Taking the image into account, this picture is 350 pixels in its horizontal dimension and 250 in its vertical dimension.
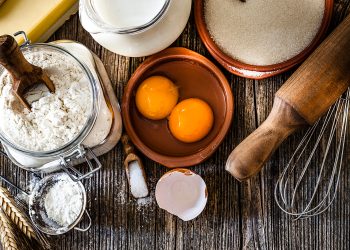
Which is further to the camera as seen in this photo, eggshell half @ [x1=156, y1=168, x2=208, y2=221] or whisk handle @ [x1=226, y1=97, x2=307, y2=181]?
eggshell half @ [x1=156, y1=168, x2=208, y2=221]

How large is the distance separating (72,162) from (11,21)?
32 centimetres

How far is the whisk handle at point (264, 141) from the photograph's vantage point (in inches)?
44.8

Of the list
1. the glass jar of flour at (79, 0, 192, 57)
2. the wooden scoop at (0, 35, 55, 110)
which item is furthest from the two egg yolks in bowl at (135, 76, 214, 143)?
the wooden scoop at (0, 35, 55, 110)

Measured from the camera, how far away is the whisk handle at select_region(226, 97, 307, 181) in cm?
114

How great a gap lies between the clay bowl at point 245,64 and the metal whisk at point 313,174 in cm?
14

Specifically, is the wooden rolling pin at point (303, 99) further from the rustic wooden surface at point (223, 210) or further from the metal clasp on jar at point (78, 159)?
the metal clasp on jar at point (78, 159)

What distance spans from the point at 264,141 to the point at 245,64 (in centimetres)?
21

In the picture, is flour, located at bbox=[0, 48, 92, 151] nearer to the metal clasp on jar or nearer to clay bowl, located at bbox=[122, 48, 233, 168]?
the metal clasp on jar

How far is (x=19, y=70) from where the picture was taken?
105cm

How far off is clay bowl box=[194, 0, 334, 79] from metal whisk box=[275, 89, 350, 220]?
0.45 ft

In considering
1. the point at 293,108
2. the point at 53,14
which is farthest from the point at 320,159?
the point at 53,14

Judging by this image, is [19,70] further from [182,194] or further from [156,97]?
[182,194]

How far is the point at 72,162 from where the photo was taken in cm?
127

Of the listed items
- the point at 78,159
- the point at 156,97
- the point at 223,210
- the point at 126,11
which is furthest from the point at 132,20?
the point at 223,210
